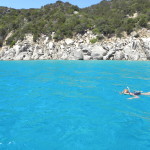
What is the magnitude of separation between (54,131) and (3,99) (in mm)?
5621

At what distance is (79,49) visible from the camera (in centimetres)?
4634

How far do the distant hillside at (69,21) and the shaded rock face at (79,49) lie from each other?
2.80 metres

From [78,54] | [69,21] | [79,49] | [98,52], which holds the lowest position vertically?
[78,54]

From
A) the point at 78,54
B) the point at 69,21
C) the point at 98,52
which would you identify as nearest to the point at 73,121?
the point at 98,52

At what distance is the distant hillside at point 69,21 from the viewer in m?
51.4

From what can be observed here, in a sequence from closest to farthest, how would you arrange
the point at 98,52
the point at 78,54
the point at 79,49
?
the point at 98,52 < the point at 78,54 < the point at 79,49

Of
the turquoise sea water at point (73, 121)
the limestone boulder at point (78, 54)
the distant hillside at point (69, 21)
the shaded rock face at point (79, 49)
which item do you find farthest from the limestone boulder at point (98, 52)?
the turquoise sea water at point (73, 121)

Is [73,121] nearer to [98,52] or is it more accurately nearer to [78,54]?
[98,52]

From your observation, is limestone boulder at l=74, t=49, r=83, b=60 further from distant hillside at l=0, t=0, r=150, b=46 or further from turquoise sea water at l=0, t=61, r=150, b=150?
turquoise sea water at l=0, t=61, r=150, b=150

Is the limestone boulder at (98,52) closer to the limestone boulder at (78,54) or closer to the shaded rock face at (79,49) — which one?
the shaded rock face at (79,49)

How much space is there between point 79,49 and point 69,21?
1702 cm

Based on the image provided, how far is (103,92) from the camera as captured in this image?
12844 mm

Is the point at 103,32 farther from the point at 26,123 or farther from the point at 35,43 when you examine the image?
the point at 26,123

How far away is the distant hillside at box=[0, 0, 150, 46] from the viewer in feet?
169
